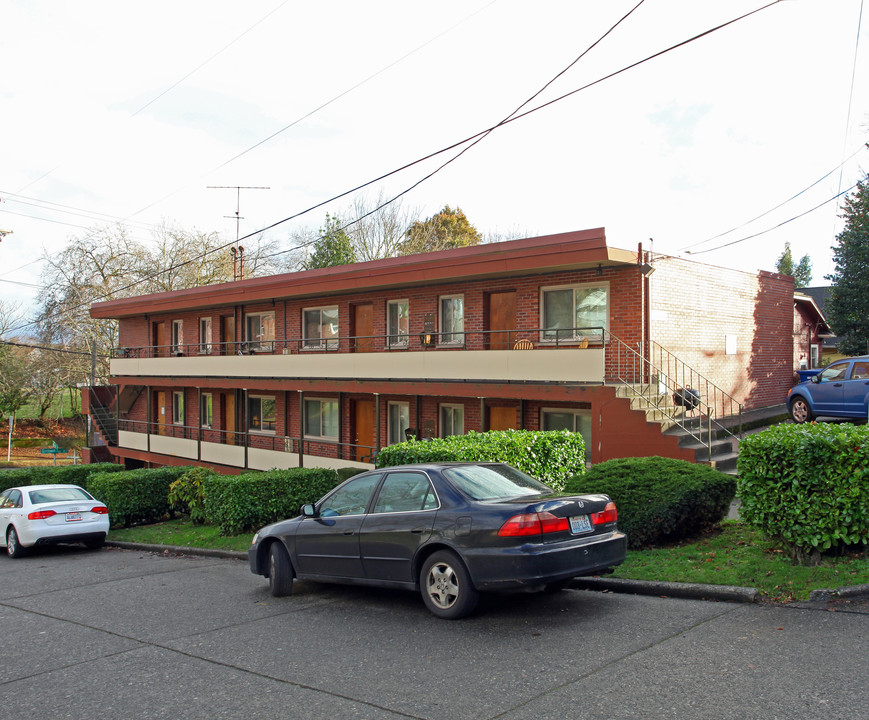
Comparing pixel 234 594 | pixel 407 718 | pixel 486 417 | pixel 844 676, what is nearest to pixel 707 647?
pixel 844 676

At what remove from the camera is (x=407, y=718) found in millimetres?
4688

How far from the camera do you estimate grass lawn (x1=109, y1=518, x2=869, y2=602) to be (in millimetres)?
6906

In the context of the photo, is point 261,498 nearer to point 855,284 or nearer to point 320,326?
point 320,326

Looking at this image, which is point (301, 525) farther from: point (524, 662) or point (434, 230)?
point (434, 230)

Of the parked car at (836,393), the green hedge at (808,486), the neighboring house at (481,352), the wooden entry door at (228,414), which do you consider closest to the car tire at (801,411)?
the parked car at (836,393)

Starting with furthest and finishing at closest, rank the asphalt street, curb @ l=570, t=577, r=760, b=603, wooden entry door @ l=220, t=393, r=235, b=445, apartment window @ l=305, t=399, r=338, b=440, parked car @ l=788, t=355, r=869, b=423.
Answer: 1. wooden entry door @ l=220, t=393, r=235, b=445
2. apartment window @ l=305, t=399, r=338, b=440
3. parked car @ l=788, t=355, r=869, b=423
4. curb @ l=570, t=577, r=760, b=603
5. the asphalt street

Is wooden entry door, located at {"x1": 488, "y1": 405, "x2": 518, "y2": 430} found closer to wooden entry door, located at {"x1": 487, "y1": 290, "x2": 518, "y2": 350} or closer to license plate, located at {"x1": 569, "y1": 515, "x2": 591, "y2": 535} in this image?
wooden entry door, located at {"x1": 487, "y1": 290, "x2": 518, "y2": 350}

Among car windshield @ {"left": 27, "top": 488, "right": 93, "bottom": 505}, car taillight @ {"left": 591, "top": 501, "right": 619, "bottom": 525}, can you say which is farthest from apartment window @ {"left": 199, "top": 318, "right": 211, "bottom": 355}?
car taillight @ {"left": 591, "top": 501, "right": 619, "bottom": 525}

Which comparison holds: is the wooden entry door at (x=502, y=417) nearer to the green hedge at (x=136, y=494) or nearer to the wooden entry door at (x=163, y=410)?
the green hedge at (x=136, y=494)

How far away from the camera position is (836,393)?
16734 mm

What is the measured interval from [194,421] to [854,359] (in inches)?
961

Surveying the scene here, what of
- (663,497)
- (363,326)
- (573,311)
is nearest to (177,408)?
(363,326)

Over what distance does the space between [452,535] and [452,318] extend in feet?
47.9

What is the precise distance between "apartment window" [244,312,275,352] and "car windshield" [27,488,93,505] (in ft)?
36.4
